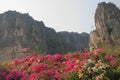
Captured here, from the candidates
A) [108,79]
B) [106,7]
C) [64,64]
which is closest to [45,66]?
[64,64]

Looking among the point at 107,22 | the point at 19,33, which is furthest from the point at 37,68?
the point at 19,33

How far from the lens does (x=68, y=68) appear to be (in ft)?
56.5

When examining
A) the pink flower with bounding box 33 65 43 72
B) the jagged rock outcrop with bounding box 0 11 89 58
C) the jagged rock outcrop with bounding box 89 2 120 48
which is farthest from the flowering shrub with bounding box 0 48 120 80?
the jagged rock outcrop with bounding box 0 11 89 58

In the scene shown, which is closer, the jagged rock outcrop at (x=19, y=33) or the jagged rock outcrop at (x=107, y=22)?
the jagged rock outcrop at (x=107, y=22)

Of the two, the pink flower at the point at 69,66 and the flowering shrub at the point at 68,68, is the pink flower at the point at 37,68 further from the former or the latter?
the pink flower at the point at 69,66

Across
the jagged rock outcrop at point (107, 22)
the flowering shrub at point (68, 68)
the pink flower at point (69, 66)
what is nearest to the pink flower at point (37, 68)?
the flowering shrub at point (68, 68)

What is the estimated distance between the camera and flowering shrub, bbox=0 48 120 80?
13.9 metres

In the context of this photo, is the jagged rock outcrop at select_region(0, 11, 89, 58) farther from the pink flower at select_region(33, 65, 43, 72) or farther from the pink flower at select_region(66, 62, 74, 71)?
the pink flower at select_region(66, 62, 74, 71)

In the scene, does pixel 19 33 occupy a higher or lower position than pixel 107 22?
lower

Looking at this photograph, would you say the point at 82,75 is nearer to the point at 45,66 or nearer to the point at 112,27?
the point at 45,66

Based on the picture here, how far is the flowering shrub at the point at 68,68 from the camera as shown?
13.9 meters

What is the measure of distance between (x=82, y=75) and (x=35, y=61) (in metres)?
7.21

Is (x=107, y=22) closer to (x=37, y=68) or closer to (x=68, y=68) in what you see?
(x=37, y=68)

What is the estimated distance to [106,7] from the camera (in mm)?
112562
